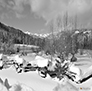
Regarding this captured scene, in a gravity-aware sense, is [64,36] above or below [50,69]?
above

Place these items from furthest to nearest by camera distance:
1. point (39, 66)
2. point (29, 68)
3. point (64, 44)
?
point (64, 44)
point (29, 68)
point (39, 66)

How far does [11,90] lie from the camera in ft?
5.56

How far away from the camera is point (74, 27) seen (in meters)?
18.5

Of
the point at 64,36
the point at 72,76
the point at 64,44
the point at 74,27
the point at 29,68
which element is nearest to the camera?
the point at 72,76

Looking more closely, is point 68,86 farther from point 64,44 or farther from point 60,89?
point 64,44

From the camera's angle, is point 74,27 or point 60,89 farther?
point 74,27

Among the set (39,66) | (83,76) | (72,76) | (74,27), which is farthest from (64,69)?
(74,27)

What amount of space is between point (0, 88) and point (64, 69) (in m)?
4.43

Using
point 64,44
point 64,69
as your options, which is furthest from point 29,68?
point 64,44

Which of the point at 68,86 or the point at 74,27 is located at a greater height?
the point at 74,27

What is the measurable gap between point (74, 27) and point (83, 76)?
1498cm

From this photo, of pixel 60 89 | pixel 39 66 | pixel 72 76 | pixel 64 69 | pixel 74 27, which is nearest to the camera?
pixel 60 89

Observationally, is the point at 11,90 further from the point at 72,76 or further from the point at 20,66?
the point at 20,66

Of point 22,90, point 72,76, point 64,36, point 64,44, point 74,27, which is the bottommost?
point 72,76
